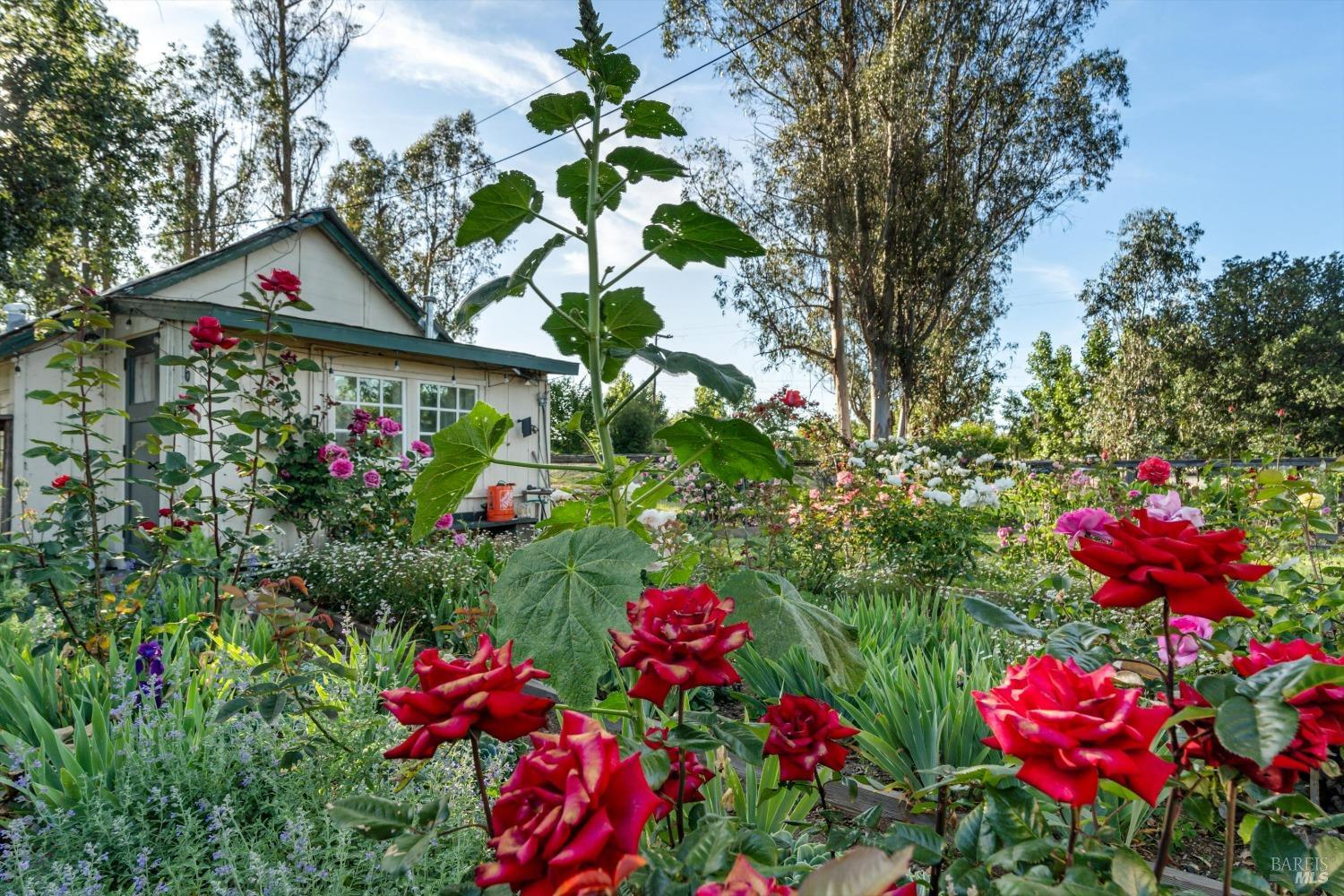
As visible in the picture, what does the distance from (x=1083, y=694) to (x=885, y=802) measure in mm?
1578

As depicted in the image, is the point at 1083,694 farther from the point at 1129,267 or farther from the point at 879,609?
the point at 1129,267

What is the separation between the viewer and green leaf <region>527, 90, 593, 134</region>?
1121 mm

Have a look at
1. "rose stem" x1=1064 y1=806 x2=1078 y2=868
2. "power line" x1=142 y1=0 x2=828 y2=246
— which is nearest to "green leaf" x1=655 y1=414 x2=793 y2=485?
"rose stem" x1=1064 y1=806 x2=1078 y2=868

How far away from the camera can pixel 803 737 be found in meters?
0.92

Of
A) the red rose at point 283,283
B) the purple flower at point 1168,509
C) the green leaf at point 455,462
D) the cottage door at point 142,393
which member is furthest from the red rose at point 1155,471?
the cottage door at point 142,393

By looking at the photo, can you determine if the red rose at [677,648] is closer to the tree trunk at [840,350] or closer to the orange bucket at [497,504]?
the orange bucket at [497,504]

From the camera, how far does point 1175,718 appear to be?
0.57m

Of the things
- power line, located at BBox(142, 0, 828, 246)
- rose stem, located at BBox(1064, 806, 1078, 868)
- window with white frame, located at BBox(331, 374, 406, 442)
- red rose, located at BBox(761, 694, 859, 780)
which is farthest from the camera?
power line, located at BBox(142, 0, 828, 246)

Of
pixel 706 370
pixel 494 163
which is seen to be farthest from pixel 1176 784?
pixel 494 163

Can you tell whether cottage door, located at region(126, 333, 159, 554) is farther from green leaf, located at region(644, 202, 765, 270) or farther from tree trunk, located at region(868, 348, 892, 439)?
tree trunk, located at region(868, 348, 892, 439)

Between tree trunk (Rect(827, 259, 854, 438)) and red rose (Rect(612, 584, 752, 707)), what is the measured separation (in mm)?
14252

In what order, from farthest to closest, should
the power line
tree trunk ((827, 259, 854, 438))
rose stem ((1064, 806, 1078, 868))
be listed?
tree trunk ((827, 259, 854, 438)) < the power line < rose stem ((1064, 806, 1078, 868))

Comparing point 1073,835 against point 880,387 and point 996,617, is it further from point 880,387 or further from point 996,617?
point 880,387

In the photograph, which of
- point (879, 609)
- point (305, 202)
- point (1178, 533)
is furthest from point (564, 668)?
point (305, 202)
